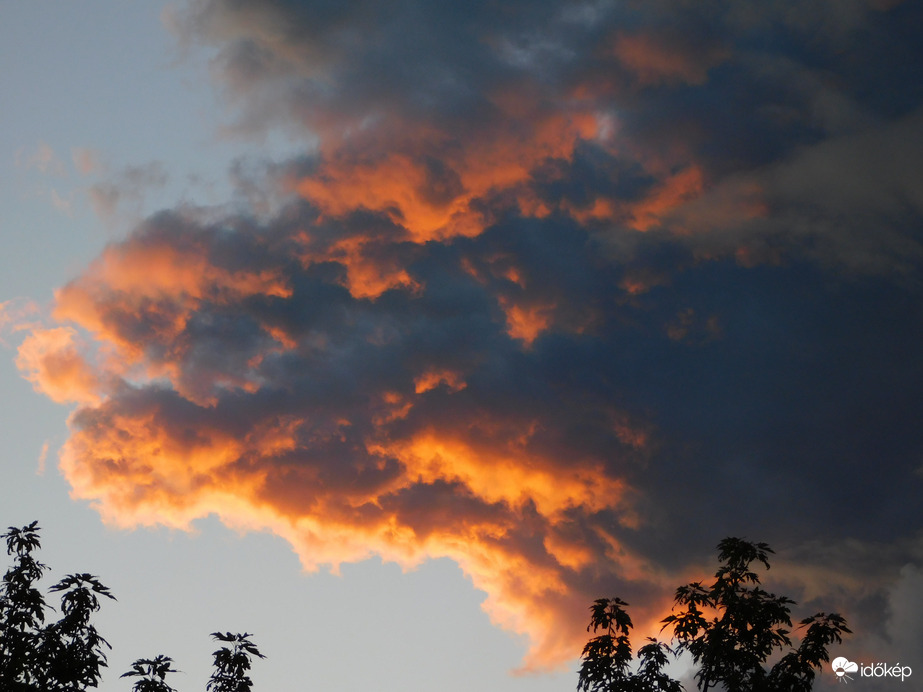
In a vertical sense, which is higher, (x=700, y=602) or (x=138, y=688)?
(x=700, y=602)

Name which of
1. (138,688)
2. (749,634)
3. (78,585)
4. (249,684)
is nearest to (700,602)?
(749,634)

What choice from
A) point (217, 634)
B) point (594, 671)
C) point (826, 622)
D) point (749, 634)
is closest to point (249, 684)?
point (217, 634)

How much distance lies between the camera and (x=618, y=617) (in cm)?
3600

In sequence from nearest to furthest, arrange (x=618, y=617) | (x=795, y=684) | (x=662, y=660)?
1. (x=795, y=684)
2. (x=662, y=660)
3. (x=618, y=617)

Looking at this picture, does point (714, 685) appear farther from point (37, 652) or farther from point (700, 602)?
point (37, 652)

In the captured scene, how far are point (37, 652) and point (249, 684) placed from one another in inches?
321

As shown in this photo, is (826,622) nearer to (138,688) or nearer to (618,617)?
(618,617)

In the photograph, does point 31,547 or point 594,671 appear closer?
point 31,547

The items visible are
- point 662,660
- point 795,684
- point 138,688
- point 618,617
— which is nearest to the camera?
point 795,684

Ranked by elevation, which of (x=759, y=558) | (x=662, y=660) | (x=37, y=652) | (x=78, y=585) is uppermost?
(x=759, y=558)

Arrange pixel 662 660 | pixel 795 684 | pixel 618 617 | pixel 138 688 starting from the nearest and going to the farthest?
pixel 795 684 → pixel 138 688 → pixel 662 660 → pixel 618 617

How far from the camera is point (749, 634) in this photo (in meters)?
29.9

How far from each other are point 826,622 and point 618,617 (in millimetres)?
8606

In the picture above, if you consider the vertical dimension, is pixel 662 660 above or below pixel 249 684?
above
